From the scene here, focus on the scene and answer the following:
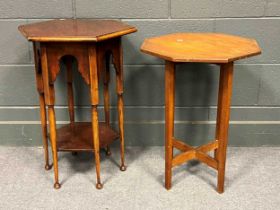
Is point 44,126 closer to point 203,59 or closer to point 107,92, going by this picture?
point 107,92

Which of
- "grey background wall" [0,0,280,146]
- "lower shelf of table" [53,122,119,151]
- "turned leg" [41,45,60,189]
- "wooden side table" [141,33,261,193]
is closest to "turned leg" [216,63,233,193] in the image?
"wooden side table" [141,33,261,193]

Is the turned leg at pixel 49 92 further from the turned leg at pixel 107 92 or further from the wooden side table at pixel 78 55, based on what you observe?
the turned leg at pixel 107 92

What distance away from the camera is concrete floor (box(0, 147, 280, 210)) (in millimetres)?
2334

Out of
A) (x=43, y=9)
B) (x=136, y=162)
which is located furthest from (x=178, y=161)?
(x=43, y=9)

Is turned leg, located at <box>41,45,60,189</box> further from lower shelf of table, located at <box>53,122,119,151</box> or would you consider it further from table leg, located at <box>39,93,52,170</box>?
table leg, located at <box>39,93,52,170</box>

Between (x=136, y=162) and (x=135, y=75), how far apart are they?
0.62 metres

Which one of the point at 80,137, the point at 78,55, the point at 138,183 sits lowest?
the point at 138,183

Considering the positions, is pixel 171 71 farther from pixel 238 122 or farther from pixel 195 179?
pixel 238 122

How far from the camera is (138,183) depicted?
253 centimetres

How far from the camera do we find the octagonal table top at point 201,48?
1.96m

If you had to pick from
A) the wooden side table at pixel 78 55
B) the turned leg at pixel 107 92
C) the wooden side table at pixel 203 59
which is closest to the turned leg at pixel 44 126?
the wooden side table at pixel 78 55

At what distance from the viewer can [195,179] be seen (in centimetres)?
257

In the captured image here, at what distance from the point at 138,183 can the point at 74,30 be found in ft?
3.44

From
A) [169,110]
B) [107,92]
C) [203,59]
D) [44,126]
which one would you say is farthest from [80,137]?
[203,59]
